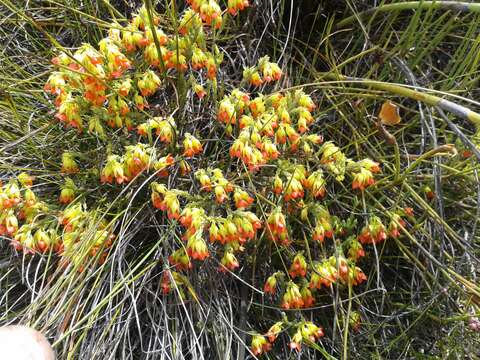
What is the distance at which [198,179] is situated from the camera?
1661 millimetres

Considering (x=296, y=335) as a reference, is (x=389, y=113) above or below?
above

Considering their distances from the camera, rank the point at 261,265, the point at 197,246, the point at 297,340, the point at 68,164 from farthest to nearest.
Answer: 1. the point at 261,265
2. the point at 68,164
3. the point at 297,340
4. the point at 197,246

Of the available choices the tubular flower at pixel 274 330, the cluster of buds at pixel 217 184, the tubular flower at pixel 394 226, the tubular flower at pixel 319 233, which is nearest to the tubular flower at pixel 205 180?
the cluster of buds at pixel 217 184

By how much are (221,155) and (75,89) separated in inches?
20.5

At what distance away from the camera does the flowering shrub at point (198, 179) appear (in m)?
1.54

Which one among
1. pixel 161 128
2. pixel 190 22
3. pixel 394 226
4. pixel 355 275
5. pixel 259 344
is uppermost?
pixel 190 22

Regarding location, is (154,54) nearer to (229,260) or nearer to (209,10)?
(209,10)

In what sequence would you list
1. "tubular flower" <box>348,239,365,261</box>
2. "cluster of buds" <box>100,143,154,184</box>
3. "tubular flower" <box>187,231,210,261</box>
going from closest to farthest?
"tubular flower" <box>187,231,210,261</box> < "cluster of buds" <box>100,143,154,184</box> < "tubular flower" <box>348,239,365,261</box>

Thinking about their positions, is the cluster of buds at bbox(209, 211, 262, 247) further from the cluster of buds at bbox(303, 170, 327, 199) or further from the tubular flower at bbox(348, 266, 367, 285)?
the tubular flower at bbox(348, 266, 367, 285)

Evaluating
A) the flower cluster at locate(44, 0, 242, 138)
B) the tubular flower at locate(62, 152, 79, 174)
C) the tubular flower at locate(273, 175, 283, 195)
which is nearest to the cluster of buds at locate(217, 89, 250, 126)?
the flower cluster at locate(44, 0, 242, 138)

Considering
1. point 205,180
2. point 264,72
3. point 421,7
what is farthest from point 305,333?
point 421,7

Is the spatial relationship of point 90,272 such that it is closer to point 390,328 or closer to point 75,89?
point 75,89

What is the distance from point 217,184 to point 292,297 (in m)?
0.37

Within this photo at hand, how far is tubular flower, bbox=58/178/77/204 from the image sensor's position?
5.36ft
